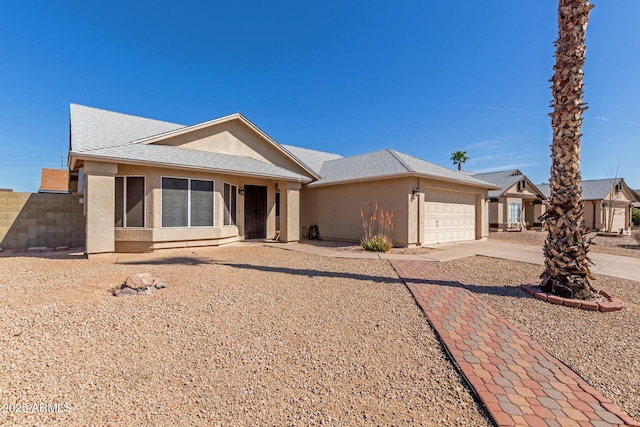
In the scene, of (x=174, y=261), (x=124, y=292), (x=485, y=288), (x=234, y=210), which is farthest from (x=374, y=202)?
(x=124, y=292)

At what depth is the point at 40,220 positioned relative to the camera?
11383 mm

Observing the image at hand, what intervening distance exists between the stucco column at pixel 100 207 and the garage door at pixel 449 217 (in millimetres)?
12542

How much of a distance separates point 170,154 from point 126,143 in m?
1.82

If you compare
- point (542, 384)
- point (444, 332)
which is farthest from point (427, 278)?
point (542, 384)

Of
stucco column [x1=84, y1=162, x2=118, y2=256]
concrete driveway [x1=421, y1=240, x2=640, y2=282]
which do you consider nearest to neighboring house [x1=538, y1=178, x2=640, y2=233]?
concrete driveway [x1=421, y1=240, x2=640, y2=282]

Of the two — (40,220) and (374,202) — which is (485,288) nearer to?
(374,202)

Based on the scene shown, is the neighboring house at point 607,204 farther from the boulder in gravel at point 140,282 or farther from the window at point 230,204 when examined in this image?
the boulder in gravel at point 140,282

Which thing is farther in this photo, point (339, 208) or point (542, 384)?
point (339, 208)

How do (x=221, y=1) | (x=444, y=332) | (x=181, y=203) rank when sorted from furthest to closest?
(x=221, y=1), (x=181, y=203), (x=444, y=332)

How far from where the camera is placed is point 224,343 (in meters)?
3.52

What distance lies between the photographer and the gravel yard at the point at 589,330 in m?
2.95

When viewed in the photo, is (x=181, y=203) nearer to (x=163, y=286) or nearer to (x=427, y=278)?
(x=163, y=286)

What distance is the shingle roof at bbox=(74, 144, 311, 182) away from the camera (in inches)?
380

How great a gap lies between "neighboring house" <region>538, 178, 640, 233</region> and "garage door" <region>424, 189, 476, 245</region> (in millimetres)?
20099
